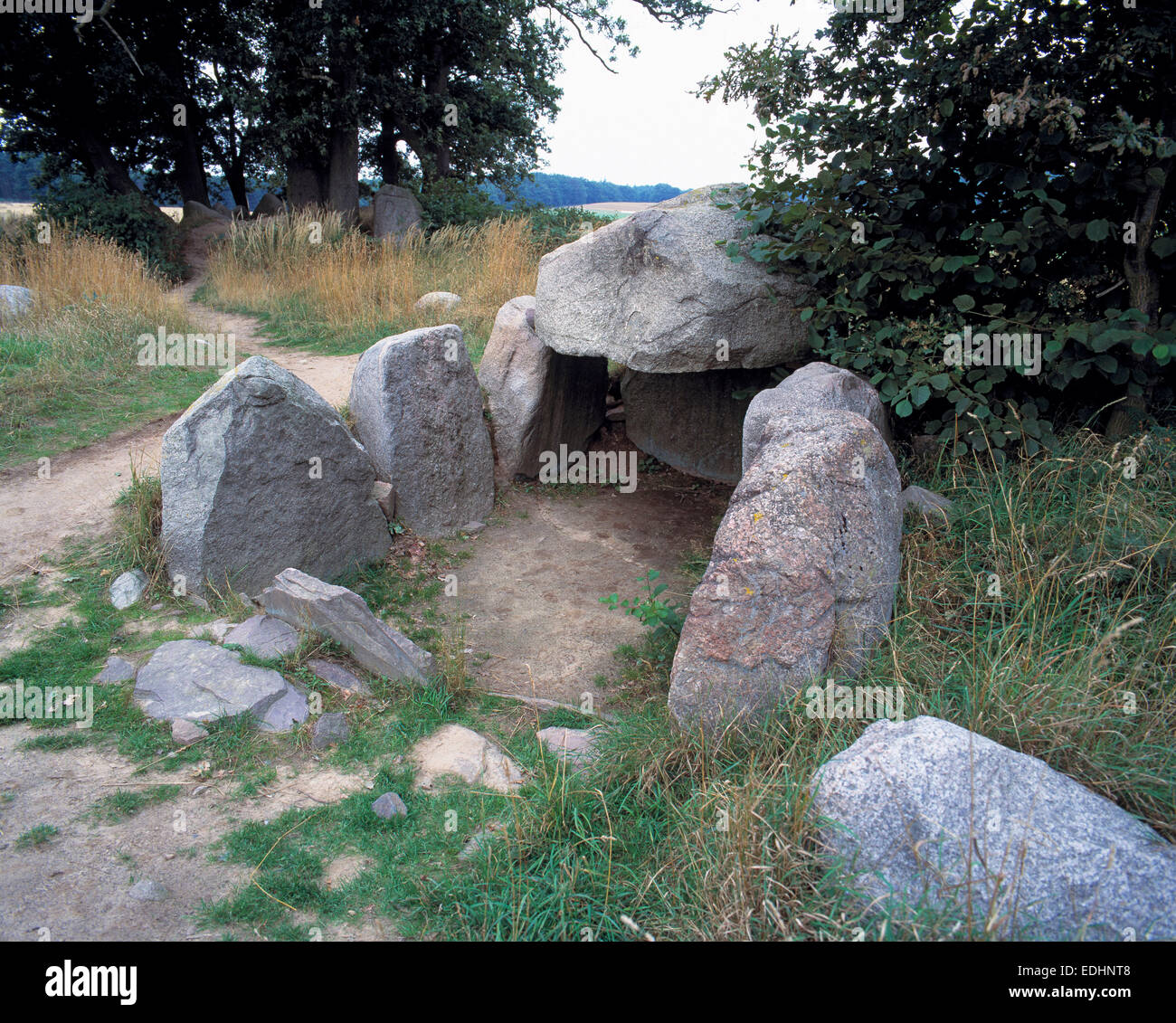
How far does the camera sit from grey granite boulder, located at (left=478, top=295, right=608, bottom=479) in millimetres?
6320

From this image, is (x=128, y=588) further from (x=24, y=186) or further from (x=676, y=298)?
(x=24, y=186)

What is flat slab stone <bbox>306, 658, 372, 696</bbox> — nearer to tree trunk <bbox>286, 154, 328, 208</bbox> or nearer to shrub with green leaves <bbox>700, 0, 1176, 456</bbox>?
shrub with green leaves <bbox>700, 0, 1176, 456</bbox>

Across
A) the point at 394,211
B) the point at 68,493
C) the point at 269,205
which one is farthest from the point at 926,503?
the point at 269,205

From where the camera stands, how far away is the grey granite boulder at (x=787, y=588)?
3.17 m

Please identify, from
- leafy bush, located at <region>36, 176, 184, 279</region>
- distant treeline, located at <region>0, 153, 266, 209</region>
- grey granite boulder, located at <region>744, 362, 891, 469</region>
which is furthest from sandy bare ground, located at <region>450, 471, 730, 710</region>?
distant treeline, located at <region>0, 153, 266, 209</region>

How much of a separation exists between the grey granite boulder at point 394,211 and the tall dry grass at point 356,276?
113cm

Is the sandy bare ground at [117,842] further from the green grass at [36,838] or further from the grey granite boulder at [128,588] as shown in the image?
the grey granite boulder at [128,588]

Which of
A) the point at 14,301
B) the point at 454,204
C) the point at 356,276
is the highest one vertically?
the point at 454,204

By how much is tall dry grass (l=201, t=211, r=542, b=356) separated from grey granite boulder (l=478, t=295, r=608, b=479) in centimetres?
114

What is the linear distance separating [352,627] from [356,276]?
6578 mm

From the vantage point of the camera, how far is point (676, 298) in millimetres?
5363

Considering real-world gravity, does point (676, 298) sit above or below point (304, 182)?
below

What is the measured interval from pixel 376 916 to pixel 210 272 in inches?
431

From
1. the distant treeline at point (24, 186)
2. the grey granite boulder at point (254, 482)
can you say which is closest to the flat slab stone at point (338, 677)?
the grey granite boulder at point (254, 482)
